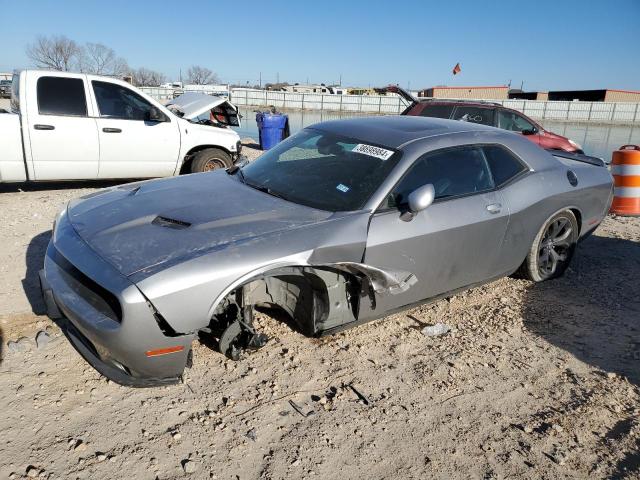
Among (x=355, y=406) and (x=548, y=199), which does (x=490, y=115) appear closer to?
(x=548, y=199)

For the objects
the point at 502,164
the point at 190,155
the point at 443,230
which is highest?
the point at 502,164

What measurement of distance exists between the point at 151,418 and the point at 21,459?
59cm

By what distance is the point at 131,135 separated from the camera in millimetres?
6918

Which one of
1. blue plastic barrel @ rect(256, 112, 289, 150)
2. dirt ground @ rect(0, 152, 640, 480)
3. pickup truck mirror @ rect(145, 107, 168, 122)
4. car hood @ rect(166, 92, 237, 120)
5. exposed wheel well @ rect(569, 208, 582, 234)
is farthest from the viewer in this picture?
blue plastic barrel @ rect(256, 112, 289, 150)

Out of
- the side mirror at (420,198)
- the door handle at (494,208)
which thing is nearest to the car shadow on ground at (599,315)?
the door handle at (494,208)

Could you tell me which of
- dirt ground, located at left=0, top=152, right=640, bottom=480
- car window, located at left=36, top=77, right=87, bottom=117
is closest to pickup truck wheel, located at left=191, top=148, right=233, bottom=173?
car window, located at left=36, top=77, right=87, bottom=117

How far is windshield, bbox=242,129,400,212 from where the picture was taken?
3.29m

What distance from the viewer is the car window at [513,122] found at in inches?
439

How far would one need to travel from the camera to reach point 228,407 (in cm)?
270

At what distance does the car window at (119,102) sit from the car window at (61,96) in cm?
21

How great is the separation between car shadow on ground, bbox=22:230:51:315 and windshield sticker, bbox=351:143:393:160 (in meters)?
2.60

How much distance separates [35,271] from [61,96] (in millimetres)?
3259

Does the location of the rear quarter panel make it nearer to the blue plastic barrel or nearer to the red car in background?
the red car in background

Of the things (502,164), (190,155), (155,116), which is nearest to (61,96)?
(155,116)
